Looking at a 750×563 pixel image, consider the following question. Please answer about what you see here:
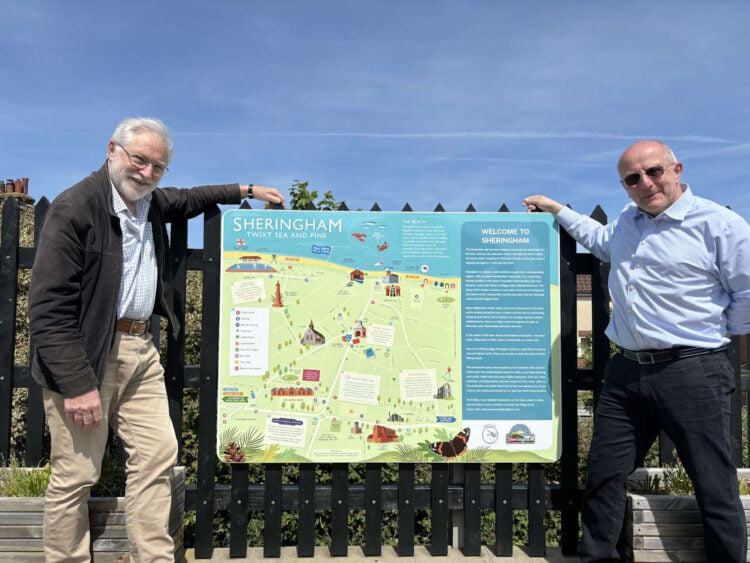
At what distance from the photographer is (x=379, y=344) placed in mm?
3639

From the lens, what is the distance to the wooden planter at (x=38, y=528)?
3148 millimetres

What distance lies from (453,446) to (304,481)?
3.06 feet

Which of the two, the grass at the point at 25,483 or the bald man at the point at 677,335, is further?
the grass at the point at 25,483

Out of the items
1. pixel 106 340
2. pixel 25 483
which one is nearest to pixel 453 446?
pixel 106 340

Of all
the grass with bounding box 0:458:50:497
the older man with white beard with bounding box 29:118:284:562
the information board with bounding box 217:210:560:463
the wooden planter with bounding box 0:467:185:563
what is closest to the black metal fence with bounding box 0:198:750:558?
the information board with bounding box 217:210:560:463

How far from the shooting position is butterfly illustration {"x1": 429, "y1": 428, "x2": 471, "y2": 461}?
3.65 m

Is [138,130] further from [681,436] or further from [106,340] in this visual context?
[681,436]

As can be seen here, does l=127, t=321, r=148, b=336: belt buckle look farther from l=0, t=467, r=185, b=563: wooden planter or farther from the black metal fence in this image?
l=0, t=467, r=185, b=563: wooden planter

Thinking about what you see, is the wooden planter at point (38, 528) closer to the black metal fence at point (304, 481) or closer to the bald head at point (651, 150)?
the black metal fence at point (304, 481)

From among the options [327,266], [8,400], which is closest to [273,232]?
[327,266]

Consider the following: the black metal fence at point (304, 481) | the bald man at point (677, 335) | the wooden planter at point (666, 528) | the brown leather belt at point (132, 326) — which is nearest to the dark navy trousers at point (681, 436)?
the bald man at point (677, 335)

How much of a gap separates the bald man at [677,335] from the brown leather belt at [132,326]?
8.22 ft

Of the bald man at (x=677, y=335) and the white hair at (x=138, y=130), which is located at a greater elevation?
the white hair at (x=138, y=130)

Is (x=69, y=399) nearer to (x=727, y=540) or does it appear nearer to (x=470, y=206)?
(x=470, y=206)
